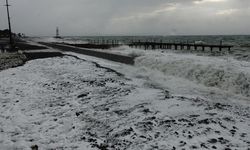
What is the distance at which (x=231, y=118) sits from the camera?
7770 mm

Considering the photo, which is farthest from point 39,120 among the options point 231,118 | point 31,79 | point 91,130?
point 31,79

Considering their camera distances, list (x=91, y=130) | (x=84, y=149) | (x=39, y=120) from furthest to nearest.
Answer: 1. (x=39, y=120)
2. (x=91, y=130)
3. (x=84, y=149)

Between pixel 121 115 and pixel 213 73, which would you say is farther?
pixel 213 73

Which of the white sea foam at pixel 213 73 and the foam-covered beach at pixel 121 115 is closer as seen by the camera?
the foam-covered beach at pixel 121 115

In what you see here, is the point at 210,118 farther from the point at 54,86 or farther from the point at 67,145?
the point at 54,86

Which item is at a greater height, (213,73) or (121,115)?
(213,73)

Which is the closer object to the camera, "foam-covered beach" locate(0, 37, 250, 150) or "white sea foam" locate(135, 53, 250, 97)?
"foam-covered beach" locate(0, 37, 250, 150)

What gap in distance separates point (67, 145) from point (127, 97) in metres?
4.30

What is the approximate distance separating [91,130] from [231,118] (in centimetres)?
406

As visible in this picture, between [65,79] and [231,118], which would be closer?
[231,118]

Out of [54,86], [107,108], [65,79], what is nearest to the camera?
[107,108]

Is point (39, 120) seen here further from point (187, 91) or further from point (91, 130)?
point (187, 91)

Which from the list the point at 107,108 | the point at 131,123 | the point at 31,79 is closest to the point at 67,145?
the point at 131,123

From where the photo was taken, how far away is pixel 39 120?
28.2ft
